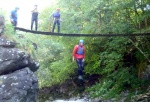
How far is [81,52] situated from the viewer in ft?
32.9

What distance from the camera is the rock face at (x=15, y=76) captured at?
28.5 ft

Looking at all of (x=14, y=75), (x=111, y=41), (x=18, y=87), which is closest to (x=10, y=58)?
(x=14, y=75)

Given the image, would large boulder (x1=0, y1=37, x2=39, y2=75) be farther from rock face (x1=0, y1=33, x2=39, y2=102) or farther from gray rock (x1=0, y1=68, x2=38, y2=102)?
gray rock (x1=0, y1=68, x2=38, y2=102)

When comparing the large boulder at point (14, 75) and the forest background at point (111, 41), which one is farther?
the forest background at point (111, 41)

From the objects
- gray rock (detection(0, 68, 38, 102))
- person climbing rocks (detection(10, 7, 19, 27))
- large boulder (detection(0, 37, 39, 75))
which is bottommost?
gray rock (detection(0, 68, 38, 102))

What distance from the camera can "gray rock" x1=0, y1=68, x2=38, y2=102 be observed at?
8.61 m

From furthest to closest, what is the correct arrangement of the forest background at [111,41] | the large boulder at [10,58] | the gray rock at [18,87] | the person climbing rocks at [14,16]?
the forest background at [111,41] < the person climbing rocks at [14,16] < the large boulder at [10,58] < the gray rock at [18,87]

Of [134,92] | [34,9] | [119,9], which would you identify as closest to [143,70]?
[134,92]

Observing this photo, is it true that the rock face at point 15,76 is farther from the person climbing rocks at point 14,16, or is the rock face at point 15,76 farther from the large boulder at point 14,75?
the person climbing rocks at point 14,16

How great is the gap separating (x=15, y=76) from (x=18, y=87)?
0.40 meters

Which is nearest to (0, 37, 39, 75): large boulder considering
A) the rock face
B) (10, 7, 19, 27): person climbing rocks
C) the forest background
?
the rock face

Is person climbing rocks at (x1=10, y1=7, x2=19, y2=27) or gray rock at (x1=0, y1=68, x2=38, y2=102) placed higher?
person climbing rocks at (x1=10, y1=7, x2=19, y2=27)

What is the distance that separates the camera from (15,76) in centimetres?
904

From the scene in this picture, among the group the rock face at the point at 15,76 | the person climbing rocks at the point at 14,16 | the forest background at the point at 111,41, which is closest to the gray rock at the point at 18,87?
the rock face at the point at 15,76
